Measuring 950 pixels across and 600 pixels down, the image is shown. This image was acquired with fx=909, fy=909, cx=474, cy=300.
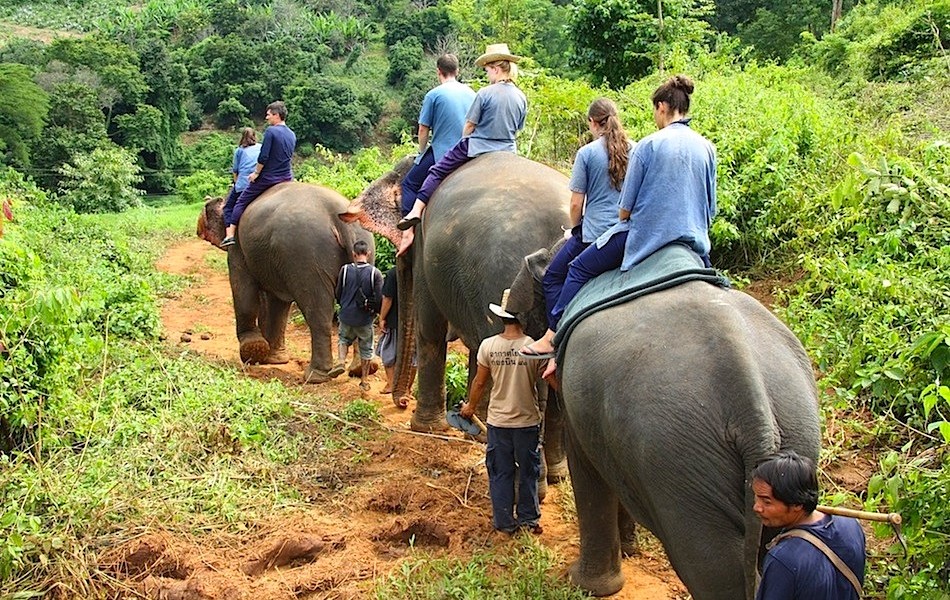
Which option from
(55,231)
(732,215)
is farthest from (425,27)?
(732,215)

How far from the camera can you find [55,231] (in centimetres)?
1873

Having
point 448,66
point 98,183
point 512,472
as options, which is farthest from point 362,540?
point 98,183

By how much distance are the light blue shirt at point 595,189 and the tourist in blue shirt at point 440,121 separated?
2.36 meters

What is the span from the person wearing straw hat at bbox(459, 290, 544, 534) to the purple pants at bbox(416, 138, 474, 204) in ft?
5.16

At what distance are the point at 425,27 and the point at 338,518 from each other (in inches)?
2634

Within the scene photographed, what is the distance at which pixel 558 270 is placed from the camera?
4676 millimetres

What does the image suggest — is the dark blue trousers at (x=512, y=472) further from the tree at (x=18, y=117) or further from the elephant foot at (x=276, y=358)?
the tree at (x=18, y=117)

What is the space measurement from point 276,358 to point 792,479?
27.5 ft

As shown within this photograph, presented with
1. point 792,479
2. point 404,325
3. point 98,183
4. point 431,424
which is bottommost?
point 98,183

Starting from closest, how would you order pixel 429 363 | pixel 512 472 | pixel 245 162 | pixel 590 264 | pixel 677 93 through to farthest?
1. pixel 677 93
2. pixel 590 264
3. pixel 512 472
4. pixel 429 363
5. pixel 245 162

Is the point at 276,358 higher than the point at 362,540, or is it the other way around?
the point at 362,540

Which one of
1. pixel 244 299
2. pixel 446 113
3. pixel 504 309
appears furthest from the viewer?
pixel 244 299

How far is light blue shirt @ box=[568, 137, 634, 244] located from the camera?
4551 millimetres

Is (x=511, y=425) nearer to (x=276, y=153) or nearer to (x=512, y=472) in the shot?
(x=512, y=472)
